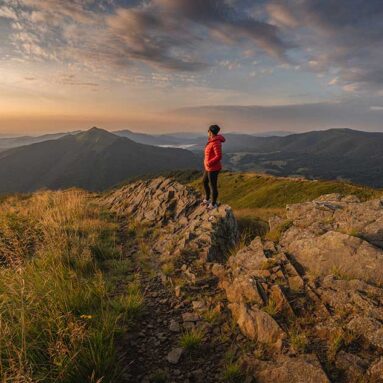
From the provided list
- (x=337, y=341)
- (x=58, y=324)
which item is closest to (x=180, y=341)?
(x=58, y=324)

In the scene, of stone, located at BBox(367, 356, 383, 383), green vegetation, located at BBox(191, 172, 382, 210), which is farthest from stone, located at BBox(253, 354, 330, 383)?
green vegetation, located at BBox(191, 172, 382, 210)

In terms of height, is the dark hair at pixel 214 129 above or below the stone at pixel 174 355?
above

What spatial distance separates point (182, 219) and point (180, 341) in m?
9.28

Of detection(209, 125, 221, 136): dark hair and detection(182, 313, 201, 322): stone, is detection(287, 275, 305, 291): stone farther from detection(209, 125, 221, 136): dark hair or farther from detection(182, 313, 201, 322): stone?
detection(209, 125, 221, 136): dark hair

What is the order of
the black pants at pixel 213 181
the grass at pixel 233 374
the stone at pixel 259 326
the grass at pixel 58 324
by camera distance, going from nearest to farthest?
1. the grass at pixel 58 324
2. the grass at pixel 233 374
3. the stone at pixel 259 326
4. the black pants at pixel 213 181

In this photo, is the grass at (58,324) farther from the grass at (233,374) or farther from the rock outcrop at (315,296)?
the rock outcrop at (315,296)

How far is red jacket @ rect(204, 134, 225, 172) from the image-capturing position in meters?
13.1

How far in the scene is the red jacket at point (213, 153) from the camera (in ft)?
43.1

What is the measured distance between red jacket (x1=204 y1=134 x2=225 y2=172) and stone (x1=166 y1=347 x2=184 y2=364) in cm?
895

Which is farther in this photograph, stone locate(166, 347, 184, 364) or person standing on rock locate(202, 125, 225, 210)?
person standing on rock locate(202, 125, 225, 210)

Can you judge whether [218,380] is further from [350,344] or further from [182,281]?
[182,281]

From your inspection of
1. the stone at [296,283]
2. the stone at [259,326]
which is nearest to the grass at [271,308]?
the stone at [259,326]

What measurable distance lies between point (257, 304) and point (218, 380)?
1.92 metres

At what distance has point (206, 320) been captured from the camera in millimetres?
6191
